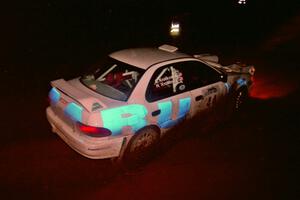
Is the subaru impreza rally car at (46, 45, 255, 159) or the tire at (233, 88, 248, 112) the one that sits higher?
the subaru impreza rally car at (46, 45, 255, 159)

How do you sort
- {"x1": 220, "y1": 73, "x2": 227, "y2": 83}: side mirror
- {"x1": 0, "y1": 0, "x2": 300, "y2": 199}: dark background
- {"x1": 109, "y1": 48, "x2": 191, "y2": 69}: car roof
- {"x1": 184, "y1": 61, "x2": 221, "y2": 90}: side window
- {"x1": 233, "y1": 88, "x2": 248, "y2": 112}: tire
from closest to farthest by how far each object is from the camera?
{"x1": 0, "y1": 0, "x2": 300, "y2": 199}: dark background < {"x1": 109, "y1": 48, "x2": 191, "y2": 69}: car roof < {"x1": 184, "y1": 61, "x2": 221, "y2": 90}: side window < {"x1": 220, "y1": 73, "x2": 227, "y2": 83}: side mirror < {"x1": 233, "y1": 88, "x2": 248, "y2": 112}: tire

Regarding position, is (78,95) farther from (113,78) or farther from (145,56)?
(145,56)

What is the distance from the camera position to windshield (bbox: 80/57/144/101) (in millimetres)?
4398

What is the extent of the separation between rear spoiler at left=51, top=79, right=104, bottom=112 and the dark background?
121 centimetres

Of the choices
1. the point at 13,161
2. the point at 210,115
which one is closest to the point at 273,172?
the point at 210,115

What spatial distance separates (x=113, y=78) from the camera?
4.68 metres

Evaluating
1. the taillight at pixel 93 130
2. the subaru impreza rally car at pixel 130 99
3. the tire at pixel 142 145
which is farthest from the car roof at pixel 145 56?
the taillight at pixel 93 130

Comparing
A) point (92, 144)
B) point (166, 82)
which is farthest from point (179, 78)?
point (92, 144)

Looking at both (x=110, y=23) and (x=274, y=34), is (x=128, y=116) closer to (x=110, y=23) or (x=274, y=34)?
(x=110, y=23)

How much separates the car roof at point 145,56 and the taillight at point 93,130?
3.91ft

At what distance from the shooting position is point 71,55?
33.3ft

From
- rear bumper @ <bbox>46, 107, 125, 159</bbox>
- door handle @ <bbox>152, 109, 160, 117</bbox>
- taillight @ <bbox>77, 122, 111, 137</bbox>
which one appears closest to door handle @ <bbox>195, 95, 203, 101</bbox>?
door handle @ <bbox>152, 109, 160, 117</bbox>

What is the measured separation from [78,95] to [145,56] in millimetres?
1353

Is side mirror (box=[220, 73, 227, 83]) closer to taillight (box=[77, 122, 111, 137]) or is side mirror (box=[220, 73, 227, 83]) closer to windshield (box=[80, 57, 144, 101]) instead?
windshield (box=[80, 57, 144, 101])
